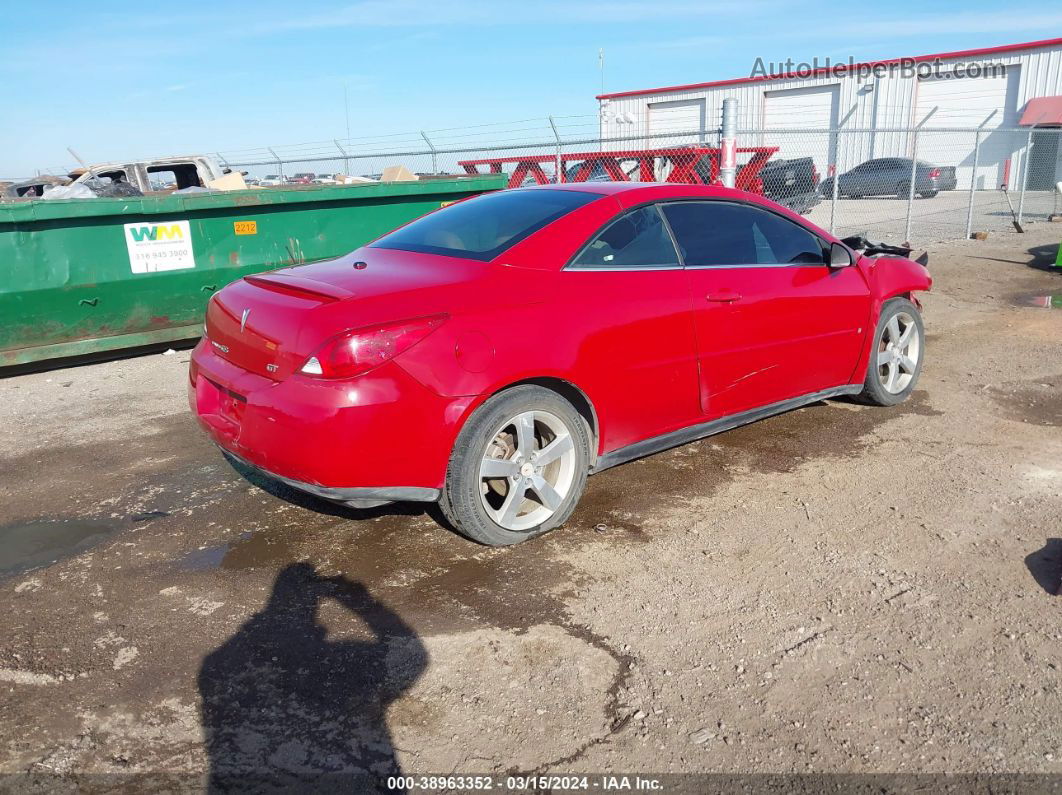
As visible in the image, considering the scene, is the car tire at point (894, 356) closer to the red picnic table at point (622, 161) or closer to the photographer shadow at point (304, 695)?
the photographer shadow at point (304, 695)

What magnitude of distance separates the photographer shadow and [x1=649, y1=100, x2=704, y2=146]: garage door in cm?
3952

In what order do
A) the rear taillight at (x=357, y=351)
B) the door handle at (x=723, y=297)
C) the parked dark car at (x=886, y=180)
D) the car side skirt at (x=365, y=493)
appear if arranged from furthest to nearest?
the parked dark car at (x=886, y=180) → the door handle at (x=723, y=297) → the car side skirt at (x=365, y=493) → the rear taillight at (x=357, y=351)

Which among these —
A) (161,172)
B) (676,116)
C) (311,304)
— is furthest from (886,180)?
(311,304)

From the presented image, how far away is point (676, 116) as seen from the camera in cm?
4134

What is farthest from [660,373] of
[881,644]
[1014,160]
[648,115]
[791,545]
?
[648,115]

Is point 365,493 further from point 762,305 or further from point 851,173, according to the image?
point 851,173

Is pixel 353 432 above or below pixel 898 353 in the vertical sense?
above

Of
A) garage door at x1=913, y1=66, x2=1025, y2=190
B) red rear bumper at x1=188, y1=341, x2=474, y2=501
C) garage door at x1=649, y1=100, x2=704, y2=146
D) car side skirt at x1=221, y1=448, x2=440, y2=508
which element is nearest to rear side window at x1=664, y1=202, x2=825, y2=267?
red rear bumper at x1=188, y1=341, x2=474, y2=501

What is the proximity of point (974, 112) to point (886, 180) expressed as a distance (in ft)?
40.7

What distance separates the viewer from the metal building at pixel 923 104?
107ft

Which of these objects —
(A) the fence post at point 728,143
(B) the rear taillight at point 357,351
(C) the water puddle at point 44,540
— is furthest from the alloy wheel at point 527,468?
(A) the fence post at point 728,143

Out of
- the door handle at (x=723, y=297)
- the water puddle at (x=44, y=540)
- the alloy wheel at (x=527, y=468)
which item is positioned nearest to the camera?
the alloy wheel at (x=527, y=468)

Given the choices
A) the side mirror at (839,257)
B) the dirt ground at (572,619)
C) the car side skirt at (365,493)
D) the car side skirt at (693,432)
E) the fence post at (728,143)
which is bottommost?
the dirt ground at (572,619)

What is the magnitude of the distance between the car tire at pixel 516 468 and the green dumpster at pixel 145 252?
189 inches
